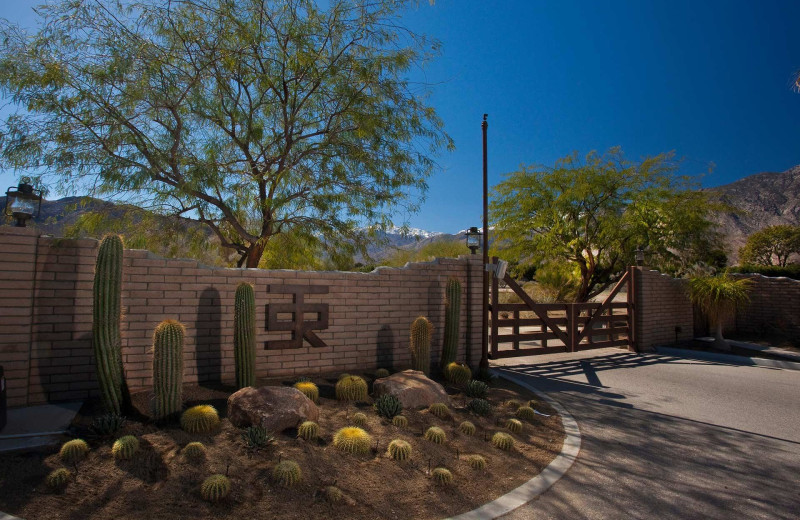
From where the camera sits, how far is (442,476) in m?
4.00

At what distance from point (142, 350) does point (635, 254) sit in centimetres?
1552

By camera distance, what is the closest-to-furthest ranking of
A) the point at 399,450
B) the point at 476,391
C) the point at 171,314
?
the point at 399,450
the point at 171,314
the point at 476,391

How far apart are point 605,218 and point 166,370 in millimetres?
15285

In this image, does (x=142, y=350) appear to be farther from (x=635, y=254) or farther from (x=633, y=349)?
(x=635, y=254)

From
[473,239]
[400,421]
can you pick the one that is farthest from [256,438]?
[473,239]

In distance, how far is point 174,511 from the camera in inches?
127

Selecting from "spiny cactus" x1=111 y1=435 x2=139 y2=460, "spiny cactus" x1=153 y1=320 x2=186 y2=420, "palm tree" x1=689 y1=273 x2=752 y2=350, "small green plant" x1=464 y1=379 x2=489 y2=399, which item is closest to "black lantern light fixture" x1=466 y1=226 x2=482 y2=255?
"small green plant" x1=464 y1=379 x2=489 y2=399

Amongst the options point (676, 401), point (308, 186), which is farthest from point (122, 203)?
point (676, 401)

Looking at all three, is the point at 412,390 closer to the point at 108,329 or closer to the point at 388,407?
the point at 388,407

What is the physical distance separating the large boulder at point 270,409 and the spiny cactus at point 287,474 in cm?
87

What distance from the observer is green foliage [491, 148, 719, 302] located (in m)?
16.0

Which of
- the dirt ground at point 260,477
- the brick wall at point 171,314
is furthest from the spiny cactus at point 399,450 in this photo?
the brick wall at point 171,314

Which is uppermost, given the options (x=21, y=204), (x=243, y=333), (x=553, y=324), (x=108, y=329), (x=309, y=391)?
(x=21, y=204)

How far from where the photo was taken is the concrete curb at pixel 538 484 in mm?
3566
